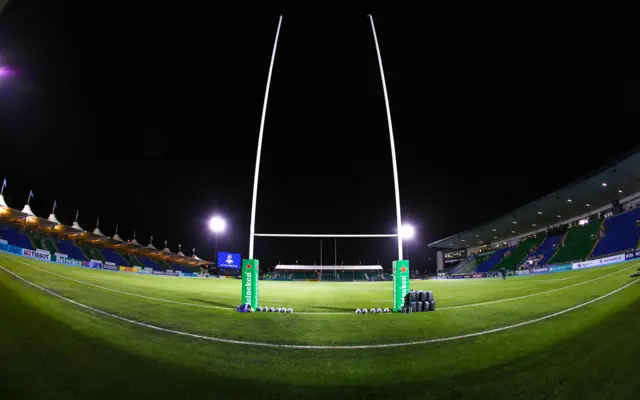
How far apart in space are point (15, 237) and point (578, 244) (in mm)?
77667

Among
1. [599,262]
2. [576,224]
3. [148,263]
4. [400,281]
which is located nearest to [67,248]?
[148,263]

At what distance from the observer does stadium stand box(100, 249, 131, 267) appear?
179ft

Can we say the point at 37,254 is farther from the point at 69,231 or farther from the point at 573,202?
the point at 573,202

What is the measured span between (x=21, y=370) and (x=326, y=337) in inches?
177

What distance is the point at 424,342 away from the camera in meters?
5.16

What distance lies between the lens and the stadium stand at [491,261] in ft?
176

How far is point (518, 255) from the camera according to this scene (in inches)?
1901

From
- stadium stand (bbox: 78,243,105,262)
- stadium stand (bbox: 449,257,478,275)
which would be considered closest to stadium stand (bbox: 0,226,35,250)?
stadium stand (bbox: 78,243,105,262)

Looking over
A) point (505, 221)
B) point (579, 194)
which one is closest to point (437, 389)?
point (579, 194)

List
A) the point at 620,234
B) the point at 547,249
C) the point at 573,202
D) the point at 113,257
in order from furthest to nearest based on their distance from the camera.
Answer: the point at 113,257, the point at 547,249, the point at 573,202, the point at 620,234

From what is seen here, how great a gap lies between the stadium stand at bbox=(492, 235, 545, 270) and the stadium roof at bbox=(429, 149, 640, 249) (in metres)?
3.68

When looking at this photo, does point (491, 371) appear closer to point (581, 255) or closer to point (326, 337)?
point (326, 337)

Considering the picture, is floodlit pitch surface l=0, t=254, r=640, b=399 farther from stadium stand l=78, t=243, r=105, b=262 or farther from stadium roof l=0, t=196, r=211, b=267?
stadium stand l=78, t=243, r=105, b=262

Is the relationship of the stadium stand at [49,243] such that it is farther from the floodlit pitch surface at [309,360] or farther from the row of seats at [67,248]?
the floodlit pitch surface at [309,360]
